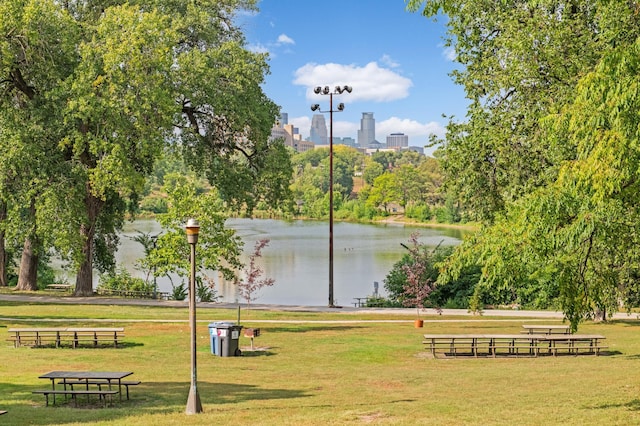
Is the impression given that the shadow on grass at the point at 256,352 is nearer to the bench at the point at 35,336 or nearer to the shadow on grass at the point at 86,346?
the shadow on grass at the point at 86,346

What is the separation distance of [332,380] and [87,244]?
78.5ft

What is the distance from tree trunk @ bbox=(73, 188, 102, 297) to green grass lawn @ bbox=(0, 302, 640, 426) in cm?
984

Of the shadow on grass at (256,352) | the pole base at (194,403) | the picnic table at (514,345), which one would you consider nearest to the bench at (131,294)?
the shadow on grass at (256,352)

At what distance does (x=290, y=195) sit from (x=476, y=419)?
99.3ft

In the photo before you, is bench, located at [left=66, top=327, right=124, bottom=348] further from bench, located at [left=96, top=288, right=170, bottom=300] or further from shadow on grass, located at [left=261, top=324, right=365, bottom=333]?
bench, located at [left=96, top=288, right=170, bottom=300]

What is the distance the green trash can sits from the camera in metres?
21.9

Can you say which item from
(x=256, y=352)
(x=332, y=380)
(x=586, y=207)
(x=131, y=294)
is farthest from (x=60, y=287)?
(x=586, y=207)

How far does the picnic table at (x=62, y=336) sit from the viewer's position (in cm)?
2252

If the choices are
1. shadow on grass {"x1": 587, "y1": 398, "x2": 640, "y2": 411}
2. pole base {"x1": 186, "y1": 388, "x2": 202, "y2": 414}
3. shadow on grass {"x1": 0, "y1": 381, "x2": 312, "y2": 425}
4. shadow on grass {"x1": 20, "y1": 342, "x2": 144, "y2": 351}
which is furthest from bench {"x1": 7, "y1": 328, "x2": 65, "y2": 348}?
shadow on grass {"x1": 587, "y1": 398, "x2": 640, "y2": 411}

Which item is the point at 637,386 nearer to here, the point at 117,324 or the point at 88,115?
the point at 117,324

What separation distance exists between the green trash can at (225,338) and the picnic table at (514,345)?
5.26 metres

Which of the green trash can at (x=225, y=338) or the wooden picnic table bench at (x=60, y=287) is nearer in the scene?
the green trash can at (x=225, y=338)

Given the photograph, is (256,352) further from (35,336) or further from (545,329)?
(545,329)

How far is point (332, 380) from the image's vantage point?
1788 cm
